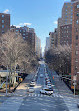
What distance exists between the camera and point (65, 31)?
10150 centimetres

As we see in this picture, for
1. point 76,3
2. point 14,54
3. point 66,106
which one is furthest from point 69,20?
point 66,106

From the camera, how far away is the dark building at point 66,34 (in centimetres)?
9942

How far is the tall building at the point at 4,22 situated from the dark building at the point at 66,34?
1607 inches

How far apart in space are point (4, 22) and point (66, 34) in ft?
142

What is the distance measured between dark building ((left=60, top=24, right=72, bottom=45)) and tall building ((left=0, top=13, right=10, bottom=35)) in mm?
40822

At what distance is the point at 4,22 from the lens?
74.4 m

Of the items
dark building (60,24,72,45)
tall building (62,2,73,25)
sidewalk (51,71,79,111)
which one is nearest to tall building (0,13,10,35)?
dark building (60,24,72,45)

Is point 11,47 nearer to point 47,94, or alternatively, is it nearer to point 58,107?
point 47,94

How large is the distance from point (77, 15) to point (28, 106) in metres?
29.7

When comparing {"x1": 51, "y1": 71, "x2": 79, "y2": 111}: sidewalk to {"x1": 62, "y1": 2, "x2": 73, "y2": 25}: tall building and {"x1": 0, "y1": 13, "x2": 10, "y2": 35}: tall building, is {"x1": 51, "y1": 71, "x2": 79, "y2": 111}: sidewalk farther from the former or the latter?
{"x1": 62, "y1": 2, "x2": 73, "y2": 25}: tall building

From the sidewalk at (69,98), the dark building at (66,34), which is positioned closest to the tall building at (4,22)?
the dark building at (66,34)

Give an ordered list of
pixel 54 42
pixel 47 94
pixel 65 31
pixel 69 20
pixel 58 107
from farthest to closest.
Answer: pixel 54 42, pixel 69 20, pixel 65 31, pixel 47 94, pixel 58 107

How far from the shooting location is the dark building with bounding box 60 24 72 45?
99.4 metres

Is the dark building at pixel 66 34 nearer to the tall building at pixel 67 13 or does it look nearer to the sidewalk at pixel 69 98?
the tall building at pixel 67 13
